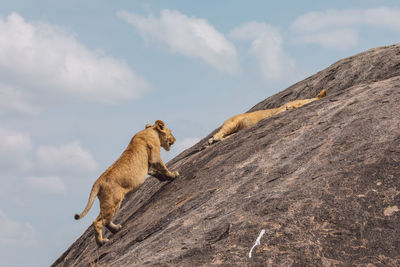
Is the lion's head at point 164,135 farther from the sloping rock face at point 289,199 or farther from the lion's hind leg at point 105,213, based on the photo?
the lion's hind leg at point 105,213

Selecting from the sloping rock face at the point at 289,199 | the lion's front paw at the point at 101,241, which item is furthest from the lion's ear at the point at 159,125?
the lion's front paw at the point at 101,241

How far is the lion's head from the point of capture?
11.3 metres

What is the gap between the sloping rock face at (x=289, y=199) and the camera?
18.4ft

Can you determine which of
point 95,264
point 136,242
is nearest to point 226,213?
point 136,242

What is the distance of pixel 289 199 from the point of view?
6.41 m

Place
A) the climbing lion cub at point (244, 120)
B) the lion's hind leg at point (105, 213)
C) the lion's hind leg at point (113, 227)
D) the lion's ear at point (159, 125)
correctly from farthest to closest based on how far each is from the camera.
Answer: the climbing lion cub at point (244, 120) → the lion's ear at point (159, 125) → the lion's hind leg at point (113, 227) → the lion's hind leg at point (105, 213)

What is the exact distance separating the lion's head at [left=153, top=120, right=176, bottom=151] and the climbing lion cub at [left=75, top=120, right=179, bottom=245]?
2.2 inches

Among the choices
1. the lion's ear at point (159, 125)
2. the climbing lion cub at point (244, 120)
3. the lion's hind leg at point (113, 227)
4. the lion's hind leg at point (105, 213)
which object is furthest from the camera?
the climbing lion cub at point (244, 120)

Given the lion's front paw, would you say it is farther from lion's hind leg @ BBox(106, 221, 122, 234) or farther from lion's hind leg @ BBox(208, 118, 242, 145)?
lion's hind leg @ BBox(208, 118, 242, 145)

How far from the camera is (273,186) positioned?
7.21 meters

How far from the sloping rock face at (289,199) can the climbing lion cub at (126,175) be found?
37cm

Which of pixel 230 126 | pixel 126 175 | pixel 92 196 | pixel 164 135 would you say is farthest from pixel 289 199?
pixel 230 126

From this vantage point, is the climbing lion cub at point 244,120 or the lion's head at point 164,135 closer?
the lion's head at point 164,135

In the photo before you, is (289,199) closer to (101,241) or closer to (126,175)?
(126,175)
